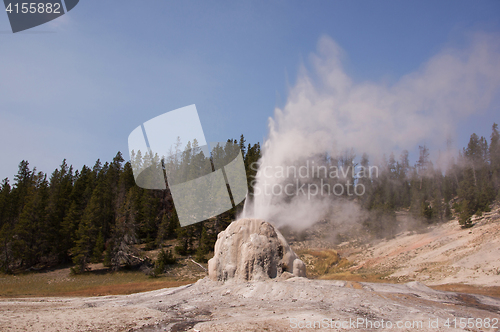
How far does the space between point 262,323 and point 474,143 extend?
101 m

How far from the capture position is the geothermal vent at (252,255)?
1606 centimetres

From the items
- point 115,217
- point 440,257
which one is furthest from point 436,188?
point 115,217

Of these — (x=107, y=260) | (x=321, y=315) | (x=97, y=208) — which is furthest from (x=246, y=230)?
(x=97, y=208)

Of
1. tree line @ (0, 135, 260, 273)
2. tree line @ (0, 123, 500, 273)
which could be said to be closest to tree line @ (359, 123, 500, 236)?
tree line @ (0, 123, 500, 273)

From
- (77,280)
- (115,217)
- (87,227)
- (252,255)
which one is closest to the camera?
(252,255)

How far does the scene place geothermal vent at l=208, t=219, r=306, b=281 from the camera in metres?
16.1

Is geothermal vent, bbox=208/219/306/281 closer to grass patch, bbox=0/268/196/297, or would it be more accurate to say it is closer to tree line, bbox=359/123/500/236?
grass patch, bbox=0/268/196/297

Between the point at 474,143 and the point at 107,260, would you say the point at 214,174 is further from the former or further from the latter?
the point at 474,143

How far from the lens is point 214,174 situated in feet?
172

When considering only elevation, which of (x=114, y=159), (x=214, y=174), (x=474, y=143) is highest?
(x=474, y=143)

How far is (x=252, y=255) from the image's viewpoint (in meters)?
16.1

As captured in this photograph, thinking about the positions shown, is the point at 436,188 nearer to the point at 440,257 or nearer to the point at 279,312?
the point at 440,257

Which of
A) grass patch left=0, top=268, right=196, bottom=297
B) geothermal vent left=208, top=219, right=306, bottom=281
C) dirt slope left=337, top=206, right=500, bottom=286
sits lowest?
grass patch left=0, top=268, right=196, bottom=297

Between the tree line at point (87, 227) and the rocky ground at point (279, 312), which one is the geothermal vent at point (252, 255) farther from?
the tree line at point (87, 227)
